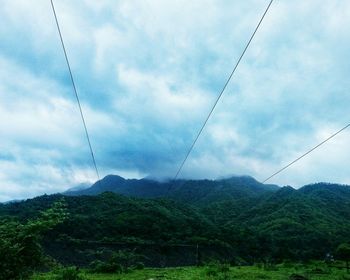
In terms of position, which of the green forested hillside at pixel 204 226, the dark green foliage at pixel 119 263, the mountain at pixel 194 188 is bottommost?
the dark green foliage at pixel 119 263

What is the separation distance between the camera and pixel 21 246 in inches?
367

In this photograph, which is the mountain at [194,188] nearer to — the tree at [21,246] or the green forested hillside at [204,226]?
the green forested hillside at [204,226]

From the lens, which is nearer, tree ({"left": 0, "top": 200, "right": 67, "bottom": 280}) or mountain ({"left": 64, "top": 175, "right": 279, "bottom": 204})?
tree ({"left": 0, "top": 200, "right": 67, "bottom": 280})

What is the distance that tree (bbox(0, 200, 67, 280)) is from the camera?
8.87 meters

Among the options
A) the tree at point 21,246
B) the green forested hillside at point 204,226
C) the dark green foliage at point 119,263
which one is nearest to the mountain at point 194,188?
the green forested hillside at point 204,226

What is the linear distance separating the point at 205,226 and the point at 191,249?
71.6 ft

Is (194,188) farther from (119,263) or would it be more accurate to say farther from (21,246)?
(21,246)

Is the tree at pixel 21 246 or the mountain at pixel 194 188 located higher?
the mountain at pixel 194 188

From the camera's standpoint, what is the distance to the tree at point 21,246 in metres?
8.87

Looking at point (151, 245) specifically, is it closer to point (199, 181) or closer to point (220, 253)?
point (220, 253)

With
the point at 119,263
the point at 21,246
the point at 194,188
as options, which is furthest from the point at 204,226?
the point at 194,188

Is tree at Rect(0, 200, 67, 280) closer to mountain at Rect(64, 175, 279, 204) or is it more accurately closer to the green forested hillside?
the green forested hillside

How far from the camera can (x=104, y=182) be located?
106000mm

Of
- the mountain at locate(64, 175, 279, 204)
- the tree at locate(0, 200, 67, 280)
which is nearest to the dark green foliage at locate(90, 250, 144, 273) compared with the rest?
the tree at locate(0, 200, 67, 280)
